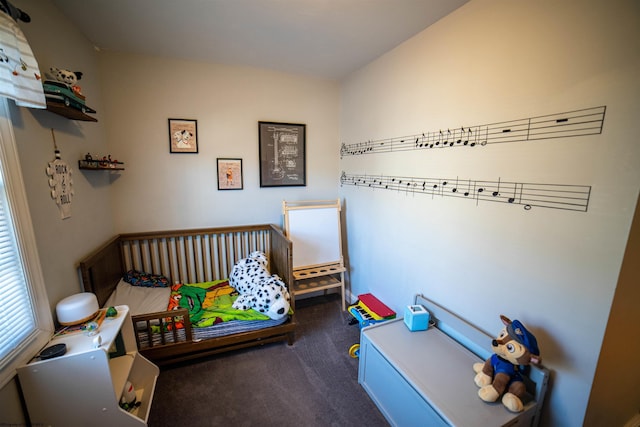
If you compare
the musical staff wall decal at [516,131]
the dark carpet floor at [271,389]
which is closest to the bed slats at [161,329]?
the dark carpet floor at [271,389]

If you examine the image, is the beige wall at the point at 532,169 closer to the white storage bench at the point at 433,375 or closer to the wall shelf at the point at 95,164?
the white storage bench at the point at 433,375

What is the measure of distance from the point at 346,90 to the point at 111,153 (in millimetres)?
2482

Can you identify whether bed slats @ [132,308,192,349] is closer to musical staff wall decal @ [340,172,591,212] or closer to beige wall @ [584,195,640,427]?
musical staff wall decal @ [340,172,591,212]

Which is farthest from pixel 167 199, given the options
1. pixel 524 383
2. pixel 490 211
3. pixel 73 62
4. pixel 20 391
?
pixel 524 383

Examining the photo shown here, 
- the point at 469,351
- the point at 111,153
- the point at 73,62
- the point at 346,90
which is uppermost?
the point at 346,90

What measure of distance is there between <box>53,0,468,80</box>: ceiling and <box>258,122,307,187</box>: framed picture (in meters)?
0.68

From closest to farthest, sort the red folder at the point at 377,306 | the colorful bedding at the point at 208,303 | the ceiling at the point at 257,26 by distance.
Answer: the ceiling at the point at 257,26 < the colorful bedding at the point at 208,303 < the red folder at the point at 377,306

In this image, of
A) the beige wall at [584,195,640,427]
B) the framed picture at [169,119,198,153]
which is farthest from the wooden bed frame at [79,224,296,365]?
the beige wall at [584,195,640,427]

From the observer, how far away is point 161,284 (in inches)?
95.5

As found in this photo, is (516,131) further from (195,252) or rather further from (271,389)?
(195,252)

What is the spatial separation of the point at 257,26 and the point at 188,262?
7.50ft

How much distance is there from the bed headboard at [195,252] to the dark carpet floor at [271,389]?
26.0 inches

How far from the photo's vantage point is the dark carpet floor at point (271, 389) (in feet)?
5.21

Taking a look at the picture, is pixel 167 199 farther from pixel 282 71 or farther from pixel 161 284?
pixel 282 71
